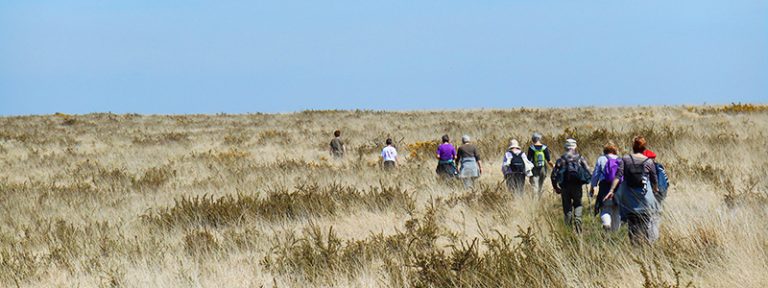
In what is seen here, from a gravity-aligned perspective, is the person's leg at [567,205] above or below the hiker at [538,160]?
below

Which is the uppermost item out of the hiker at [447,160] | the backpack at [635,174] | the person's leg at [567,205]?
the backpack at [635,174]

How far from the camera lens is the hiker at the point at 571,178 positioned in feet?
25.4

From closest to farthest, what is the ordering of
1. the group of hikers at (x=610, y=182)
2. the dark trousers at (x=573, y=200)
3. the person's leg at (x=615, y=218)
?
the group of hikers at (x=610, y=182) < the person's leg at (x=615, y=218) < the dark trousers at (x=573, y=200)

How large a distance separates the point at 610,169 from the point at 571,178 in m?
0.79

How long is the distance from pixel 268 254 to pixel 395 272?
A: 1.43 m

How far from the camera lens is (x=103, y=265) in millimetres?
6434

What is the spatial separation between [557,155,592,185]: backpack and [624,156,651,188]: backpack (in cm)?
164

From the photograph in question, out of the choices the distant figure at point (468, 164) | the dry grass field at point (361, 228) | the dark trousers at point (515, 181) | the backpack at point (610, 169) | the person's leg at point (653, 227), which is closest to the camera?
the dry grass field at point (361, 228)

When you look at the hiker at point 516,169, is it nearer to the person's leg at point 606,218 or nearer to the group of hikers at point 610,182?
the group of hikers at point 610,182

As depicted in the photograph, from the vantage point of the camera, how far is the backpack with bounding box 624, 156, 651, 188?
6.09 meters

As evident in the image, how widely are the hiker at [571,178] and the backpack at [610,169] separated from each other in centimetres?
66

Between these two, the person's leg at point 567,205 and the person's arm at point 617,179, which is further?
the person's leg at point 567,205

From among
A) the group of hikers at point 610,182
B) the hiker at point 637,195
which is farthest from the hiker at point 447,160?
the hiker at point 637,195

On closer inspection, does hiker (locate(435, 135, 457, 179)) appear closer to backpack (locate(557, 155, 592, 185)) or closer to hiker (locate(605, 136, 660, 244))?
backpack (locate(557, 155, 592, 185))
